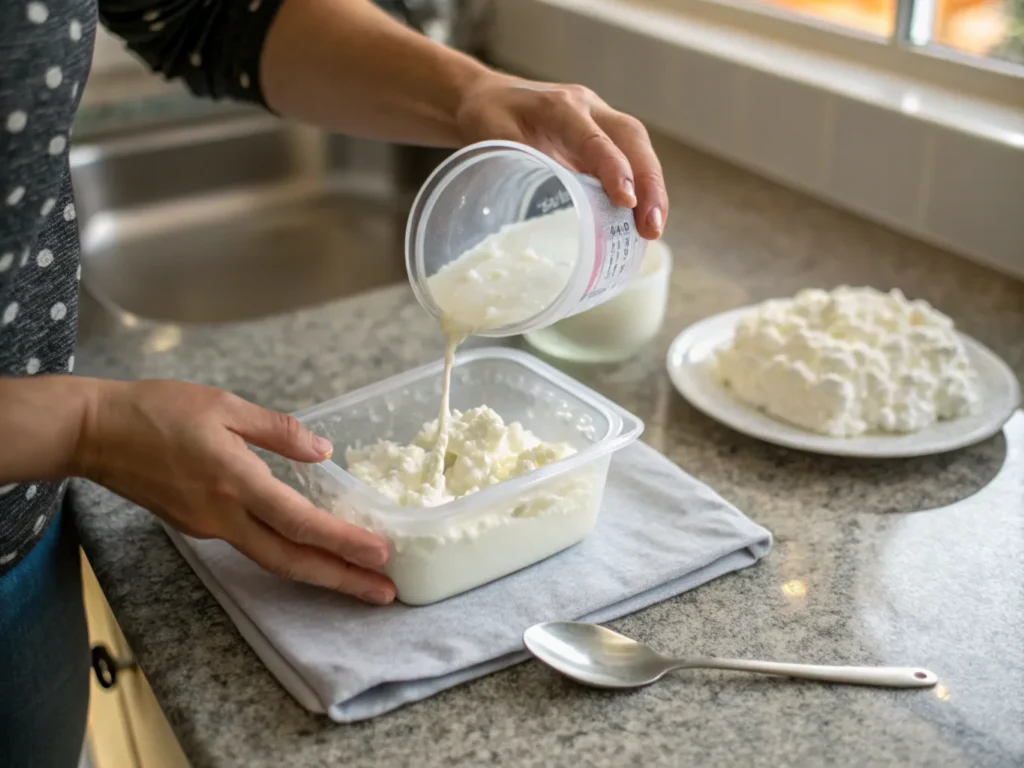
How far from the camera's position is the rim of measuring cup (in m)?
0.82

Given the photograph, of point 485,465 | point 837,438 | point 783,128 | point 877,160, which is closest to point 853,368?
point 837,438

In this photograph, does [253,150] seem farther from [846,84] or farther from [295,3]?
[846,84]

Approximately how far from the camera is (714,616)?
2.65 feet

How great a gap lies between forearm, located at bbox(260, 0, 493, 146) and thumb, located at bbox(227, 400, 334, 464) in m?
0.38

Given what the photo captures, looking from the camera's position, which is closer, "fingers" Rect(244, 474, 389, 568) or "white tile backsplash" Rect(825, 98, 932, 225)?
"fingers" Rect(244, 474, 389, 568)

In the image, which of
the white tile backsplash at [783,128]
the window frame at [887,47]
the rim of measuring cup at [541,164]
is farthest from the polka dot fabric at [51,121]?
the window frame at [887,47]

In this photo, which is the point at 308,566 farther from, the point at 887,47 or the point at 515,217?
the point at 887,47

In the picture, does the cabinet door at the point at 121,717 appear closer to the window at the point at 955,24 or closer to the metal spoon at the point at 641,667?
the metal spoon at the point at 641,667

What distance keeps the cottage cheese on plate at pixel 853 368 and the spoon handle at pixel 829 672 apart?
28cm

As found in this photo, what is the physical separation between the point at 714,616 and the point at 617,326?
39 centimetres

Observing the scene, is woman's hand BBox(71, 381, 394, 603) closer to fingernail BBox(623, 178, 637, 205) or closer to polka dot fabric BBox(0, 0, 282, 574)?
polka dot fabric BBox(0, 0, 282, 574)

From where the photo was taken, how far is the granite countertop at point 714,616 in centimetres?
70

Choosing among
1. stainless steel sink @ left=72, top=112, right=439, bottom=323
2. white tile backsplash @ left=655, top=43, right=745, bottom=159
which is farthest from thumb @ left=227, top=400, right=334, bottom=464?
stainless steel sink @ left=72, top=112, right=439, bottom=323

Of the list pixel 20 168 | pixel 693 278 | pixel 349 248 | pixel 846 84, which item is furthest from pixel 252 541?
pixel 349 248
